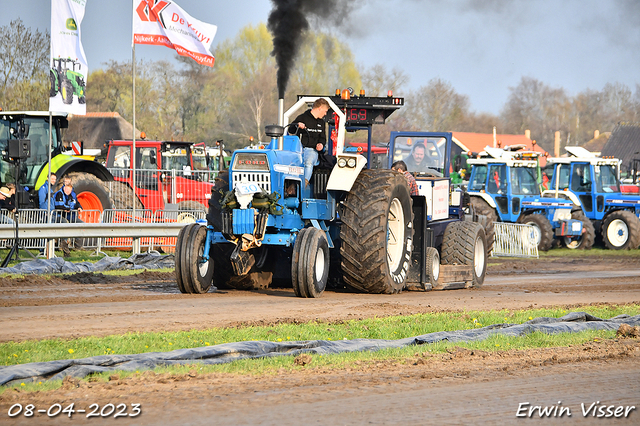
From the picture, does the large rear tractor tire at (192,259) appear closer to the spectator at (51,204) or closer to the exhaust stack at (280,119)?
the exhaust stack at (280,119)

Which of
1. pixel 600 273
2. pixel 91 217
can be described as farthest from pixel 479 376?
pixel 91 217

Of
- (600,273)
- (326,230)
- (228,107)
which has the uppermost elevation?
(228,107)

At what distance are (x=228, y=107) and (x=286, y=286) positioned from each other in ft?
150

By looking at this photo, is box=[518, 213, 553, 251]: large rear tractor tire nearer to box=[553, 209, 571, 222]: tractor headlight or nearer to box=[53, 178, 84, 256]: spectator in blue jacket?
box=[553, 209, 571, 222]: tractor headlight

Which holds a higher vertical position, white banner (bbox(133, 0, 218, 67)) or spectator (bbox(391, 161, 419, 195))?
white banner (bbox(133, 0, 218, 67))

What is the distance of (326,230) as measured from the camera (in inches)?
413

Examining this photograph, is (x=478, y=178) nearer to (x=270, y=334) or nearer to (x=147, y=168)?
(x=147, y=168)

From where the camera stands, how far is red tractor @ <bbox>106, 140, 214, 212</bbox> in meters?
19.8

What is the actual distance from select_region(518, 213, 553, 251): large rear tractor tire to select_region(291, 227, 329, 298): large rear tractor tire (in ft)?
47.9

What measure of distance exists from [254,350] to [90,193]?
1329cm

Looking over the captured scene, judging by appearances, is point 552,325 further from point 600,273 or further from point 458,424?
point 600,273

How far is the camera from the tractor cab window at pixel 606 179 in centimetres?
2506

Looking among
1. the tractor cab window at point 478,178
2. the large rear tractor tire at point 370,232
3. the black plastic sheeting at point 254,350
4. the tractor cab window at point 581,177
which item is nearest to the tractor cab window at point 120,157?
the tractor cab window at point 478,178

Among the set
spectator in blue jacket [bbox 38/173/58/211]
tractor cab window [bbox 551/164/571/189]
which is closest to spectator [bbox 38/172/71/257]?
spectator in blue jacket [bbox 38/173/58/211]
